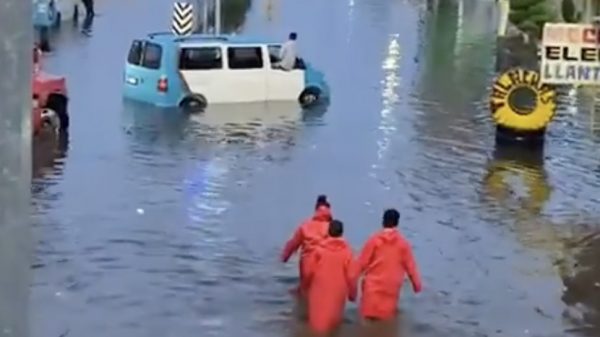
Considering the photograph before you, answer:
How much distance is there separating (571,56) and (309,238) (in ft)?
20.0

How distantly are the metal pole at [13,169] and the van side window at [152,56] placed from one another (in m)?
23.9

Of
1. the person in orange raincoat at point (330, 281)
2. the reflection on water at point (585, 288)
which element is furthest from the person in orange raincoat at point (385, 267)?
the reflection on water at point (585, 288)

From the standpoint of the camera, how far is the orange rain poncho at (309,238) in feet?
39.3

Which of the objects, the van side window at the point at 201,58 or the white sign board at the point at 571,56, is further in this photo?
the van side window at the point at 201,58

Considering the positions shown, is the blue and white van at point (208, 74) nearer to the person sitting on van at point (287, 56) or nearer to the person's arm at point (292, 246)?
the person sitting on van at point (287, 56)

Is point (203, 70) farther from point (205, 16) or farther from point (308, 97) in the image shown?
point (205, 16)

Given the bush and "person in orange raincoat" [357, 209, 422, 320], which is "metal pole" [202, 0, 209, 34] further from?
"person in orange raincoat" [357, 209, 422, 320]

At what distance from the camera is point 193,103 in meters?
26.2

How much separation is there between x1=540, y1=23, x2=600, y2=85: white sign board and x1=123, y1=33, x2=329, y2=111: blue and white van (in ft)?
33.0

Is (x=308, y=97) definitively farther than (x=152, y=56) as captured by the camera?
Yes

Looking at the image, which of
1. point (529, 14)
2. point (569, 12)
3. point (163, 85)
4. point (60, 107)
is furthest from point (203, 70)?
point (569, 12)

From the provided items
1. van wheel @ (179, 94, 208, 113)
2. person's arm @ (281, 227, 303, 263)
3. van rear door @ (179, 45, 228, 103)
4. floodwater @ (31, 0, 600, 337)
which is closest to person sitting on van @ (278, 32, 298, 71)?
floodwater @ (31, 0, 600, 337)

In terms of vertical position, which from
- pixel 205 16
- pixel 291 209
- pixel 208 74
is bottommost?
pixel 291 209

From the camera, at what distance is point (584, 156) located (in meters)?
21.9
